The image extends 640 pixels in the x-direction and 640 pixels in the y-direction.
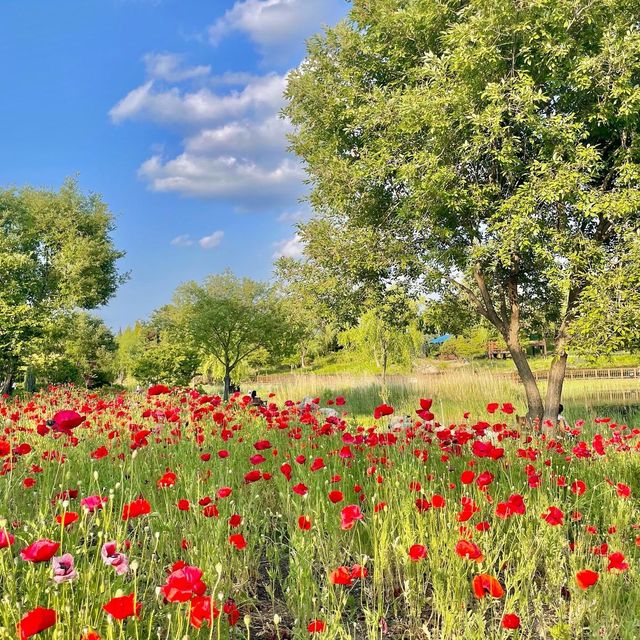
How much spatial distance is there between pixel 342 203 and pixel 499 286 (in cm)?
421

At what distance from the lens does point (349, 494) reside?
3.74 metres

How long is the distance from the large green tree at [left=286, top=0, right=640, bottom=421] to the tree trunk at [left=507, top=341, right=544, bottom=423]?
1.2 inches

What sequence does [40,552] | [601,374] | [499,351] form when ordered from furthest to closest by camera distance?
1. [499,351]
2. [601,374]
3. [40,552]

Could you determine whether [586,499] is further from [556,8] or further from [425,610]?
[556,8]

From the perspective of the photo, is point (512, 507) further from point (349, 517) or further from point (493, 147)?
point (493, 147)

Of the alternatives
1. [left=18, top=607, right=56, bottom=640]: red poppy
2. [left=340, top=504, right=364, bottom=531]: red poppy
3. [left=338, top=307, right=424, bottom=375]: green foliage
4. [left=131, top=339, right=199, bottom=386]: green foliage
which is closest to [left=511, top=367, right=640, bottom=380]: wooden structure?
[left=338, top=307, right=424, bottom=375]: green foliage

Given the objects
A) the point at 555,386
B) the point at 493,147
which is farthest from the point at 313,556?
the point at 555,386

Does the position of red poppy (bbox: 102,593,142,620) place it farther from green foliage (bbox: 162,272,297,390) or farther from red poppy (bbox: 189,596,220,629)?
green foliage (bbox: 162,272,297,390)

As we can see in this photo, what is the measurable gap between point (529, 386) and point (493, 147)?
199 inches

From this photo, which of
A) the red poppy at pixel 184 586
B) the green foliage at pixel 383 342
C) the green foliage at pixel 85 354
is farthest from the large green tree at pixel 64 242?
the red poppy at pixel 184 586

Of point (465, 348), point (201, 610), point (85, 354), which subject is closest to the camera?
point (201, 610)

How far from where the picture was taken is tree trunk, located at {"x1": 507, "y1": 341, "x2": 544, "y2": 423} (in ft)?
36.4

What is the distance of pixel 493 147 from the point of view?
10070 millimetres

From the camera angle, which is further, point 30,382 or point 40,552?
point 30,382
